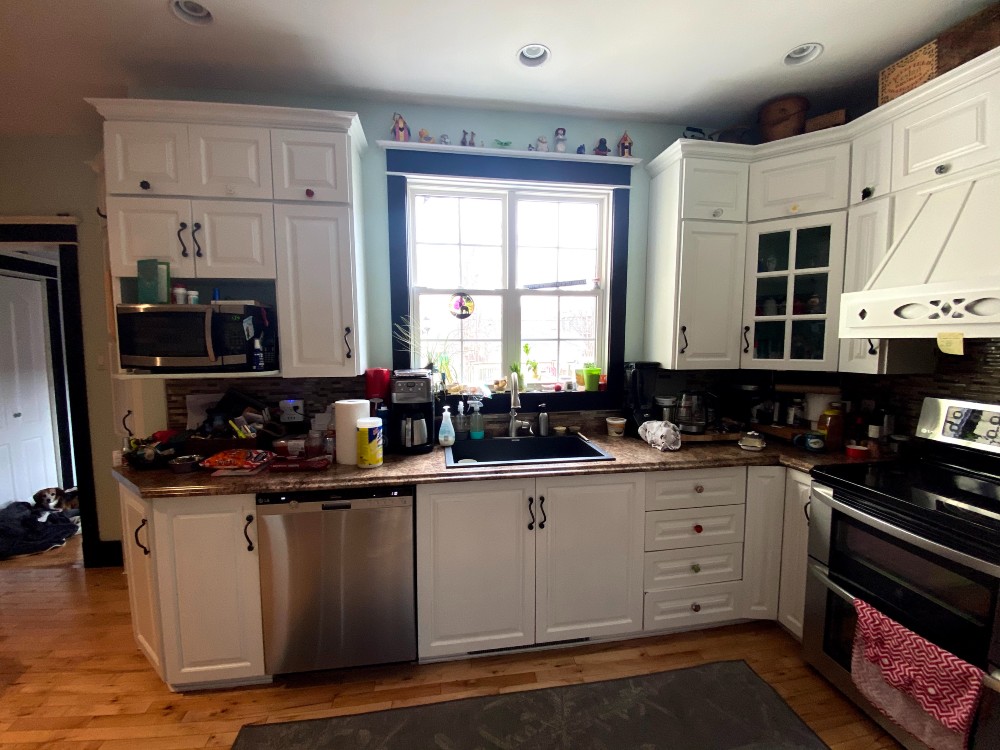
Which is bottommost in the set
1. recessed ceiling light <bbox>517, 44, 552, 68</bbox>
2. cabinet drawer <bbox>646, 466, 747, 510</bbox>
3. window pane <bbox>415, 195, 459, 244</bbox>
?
cabinet drawer <bbox>646, 466, 747, 510</bbox>

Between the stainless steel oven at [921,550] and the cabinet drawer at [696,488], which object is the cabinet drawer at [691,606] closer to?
the stainless steel oven at [921,550]

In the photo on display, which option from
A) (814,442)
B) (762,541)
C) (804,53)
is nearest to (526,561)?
(762,541)

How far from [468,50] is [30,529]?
14.6 feet

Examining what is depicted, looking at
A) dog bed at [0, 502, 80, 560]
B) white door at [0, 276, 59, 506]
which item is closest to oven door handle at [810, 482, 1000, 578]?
dog bed at [0, 502, 80, 560]

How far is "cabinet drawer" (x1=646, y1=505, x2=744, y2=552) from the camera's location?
2012 mm

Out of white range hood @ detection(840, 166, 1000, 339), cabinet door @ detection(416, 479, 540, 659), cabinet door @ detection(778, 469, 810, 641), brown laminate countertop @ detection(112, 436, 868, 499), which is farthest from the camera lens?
cabinet door @ detection(778, 469, 810, 641)

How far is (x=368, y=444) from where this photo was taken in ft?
6.12

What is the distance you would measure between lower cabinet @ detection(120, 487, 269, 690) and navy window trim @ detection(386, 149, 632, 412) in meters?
1.12

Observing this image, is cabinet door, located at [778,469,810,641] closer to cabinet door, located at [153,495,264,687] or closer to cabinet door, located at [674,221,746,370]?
cabinet door, located at [674,221,746,370]

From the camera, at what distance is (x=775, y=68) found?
2.02 meters

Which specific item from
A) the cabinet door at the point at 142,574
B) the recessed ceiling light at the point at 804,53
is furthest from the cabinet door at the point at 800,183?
the cabinet door at the point at 142,574

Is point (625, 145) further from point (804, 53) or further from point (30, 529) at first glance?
point (30, 529)

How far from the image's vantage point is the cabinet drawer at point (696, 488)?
1.99 meters

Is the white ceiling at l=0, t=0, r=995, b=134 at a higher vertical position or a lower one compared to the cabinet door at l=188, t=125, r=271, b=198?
higher
